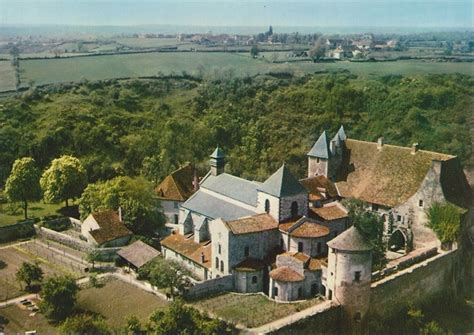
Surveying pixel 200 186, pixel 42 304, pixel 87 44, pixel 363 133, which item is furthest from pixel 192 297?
pixel 87 44

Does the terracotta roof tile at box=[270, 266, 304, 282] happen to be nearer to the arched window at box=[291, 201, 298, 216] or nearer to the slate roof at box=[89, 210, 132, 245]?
the arched window at box=[291, 201, 298, 216]

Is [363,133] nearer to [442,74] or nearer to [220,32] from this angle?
[442,74]

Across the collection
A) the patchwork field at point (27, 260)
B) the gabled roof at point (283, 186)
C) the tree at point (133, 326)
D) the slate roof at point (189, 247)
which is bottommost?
the patchwork field at point (27, 260)

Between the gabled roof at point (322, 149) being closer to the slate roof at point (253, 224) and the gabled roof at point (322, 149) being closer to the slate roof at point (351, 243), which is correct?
the slate roof at point (253, 224)

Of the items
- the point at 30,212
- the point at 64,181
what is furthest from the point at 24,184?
the point at 30,212

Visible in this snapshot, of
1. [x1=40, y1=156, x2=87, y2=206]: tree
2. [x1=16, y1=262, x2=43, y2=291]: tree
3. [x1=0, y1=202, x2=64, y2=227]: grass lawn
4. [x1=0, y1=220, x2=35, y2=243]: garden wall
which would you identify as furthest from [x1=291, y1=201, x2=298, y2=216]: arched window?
[x1=0, y1=202, x2=64, y2=227]: grass lawn

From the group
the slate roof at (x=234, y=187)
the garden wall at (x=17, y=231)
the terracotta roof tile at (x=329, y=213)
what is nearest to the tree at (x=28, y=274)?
the garden wall at (x=17, y=231)
